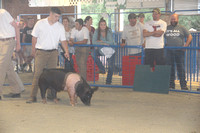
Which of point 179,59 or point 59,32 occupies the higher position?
point 59,32

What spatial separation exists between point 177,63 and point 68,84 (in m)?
3.63

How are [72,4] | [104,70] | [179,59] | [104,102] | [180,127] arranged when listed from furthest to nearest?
[72,4] → [104,70] → [179,59] → [104,102] → [180,127]

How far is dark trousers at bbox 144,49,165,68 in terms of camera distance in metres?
9.33

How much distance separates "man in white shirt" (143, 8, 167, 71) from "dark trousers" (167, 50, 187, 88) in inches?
18.6

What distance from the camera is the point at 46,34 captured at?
7578 mm

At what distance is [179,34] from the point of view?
382 inches

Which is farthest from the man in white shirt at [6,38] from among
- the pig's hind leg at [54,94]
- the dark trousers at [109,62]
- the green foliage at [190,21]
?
the green foliage at [190,21]

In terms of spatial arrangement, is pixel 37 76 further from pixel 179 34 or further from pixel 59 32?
pixel 179 34

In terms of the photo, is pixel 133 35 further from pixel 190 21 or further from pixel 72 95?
pixel 190 21

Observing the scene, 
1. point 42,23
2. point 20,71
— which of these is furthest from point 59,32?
point 20,71

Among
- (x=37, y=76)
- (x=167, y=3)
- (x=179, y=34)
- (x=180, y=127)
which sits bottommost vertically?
(x=180, y=127)

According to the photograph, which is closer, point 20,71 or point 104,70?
point 104,70

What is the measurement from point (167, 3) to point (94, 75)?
481 centimetres

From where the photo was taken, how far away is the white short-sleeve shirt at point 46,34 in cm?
754
